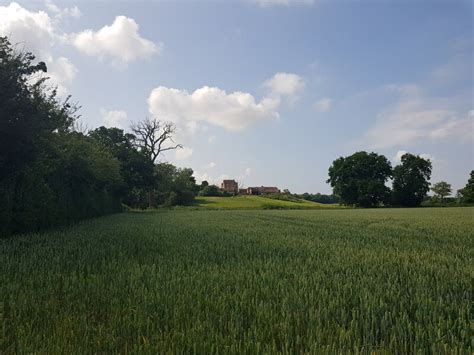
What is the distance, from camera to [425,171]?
75.2m

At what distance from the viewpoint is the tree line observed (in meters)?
69.5

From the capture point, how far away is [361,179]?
71.5 metres

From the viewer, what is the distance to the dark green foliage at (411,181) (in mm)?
72625

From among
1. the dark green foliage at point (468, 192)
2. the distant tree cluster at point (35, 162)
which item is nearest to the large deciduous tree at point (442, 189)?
the dark green foliage at point (468, 192)

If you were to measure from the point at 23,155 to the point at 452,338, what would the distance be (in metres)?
12.6

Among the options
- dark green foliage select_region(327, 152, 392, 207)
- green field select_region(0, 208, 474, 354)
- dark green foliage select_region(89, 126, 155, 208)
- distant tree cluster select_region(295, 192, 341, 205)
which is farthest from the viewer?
distant tree cluster select_region(295, 192, 341, 205)

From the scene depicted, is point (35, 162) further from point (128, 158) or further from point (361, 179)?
point (361, 179)

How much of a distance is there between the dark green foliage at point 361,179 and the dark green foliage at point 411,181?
2.73 meters

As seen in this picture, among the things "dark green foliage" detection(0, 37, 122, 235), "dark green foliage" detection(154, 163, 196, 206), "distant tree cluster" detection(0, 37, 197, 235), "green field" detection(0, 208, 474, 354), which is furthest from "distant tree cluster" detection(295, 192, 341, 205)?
"green field" detection(0, 208, 474, 354)

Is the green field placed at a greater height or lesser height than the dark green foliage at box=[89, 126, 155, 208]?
lesser

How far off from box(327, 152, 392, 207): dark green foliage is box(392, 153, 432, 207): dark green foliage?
8.95ft

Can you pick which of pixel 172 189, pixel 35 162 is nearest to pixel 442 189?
pixel 172 189

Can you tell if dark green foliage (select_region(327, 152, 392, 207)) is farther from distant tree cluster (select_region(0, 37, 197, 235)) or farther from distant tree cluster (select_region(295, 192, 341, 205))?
distant tree cluster (select_region(0, 37, 197, 235))

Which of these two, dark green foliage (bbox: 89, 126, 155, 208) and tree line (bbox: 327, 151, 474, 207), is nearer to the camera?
dark green foliage (bbox: 89, 126, 155, 208)
